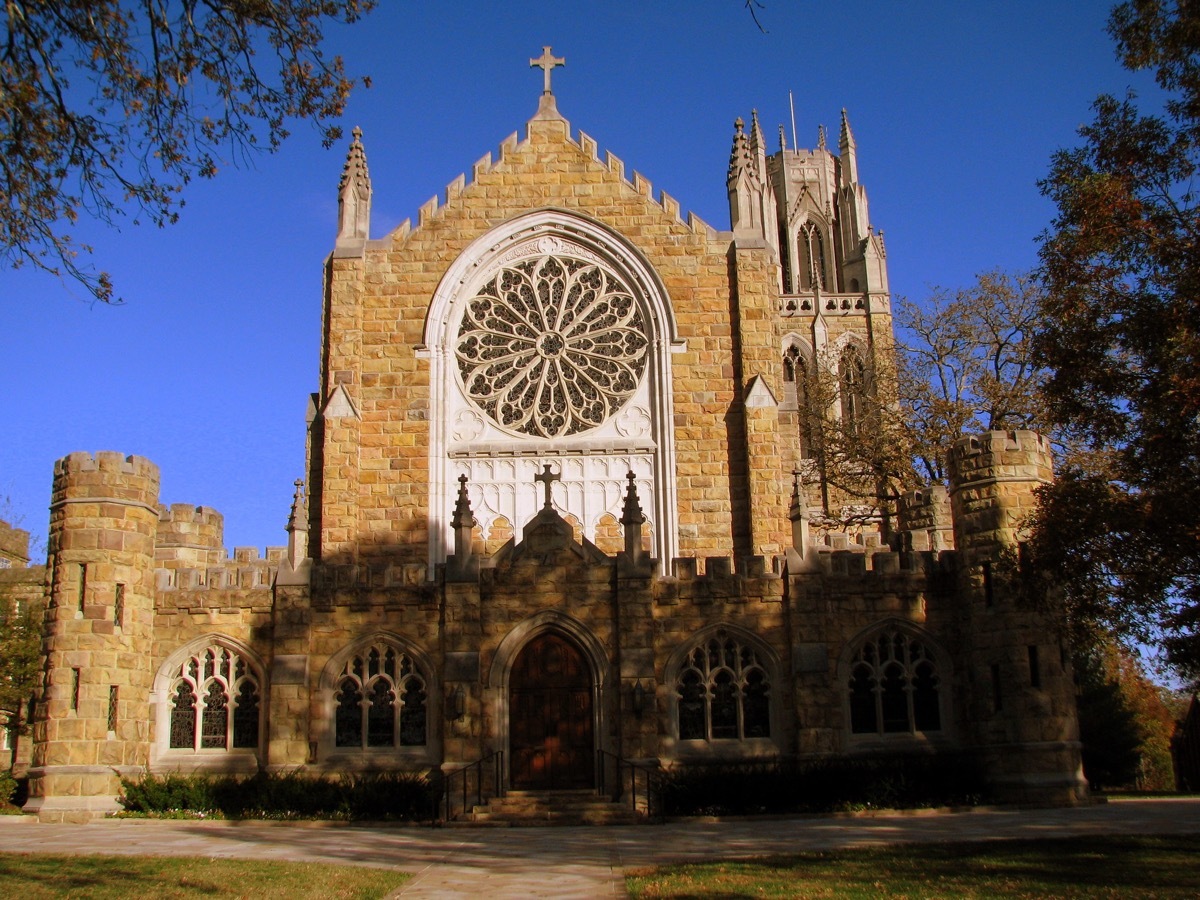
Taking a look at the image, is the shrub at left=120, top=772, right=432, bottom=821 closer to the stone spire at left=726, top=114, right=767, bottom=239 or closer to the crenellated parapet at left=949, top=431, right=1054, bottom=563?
the crenellated parapet at left=949, top=431, right=1054, bottom=563

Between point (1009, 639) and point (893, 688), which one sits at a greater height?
point (1009, 639)

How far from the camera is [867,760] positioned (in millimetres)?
19484

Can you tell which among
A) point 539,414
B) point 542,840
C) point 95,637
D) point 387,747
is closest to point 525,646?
point 387,747

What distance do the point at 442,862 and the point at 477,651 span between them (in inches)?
267

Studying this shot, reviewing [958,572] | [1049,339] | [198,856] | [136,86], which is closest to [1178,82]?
[1049,339]

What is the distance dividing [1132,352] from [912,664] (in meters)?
6.88

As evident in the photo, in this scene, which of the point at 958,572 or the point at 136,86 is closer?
the point at 136,86

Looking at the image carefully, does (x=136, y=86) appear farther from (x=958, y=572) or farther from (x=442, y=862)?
(x=958, y=572)

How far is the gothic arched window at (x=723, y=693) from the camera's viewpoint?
20.1 meters

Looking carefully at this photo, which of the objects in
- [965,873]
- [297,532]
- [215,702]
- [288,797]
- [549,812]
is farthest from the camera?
[297,532]

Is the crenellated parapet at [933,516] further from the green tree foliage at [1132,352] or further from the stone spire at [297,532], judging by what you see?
the stone spire at [297,532]

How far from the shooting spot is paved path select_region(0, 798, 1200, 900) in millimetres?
11898

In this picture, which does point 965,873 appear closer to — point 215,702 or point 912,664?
point 912,664

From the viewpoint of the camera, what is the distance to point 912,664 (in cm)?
2039
